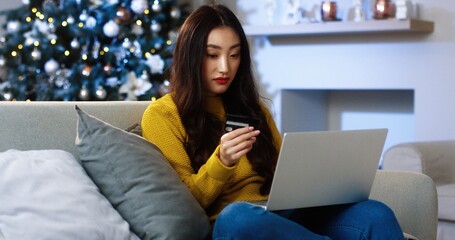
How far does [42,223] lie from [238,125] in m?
0.53

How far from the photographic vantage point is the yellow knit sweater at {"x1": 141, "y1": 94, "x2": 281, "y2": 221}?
77.4 inches

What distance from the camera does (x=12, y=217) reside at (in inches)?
64.7

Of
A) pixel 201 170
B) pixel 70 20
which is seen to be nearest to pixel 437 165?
pixel 201 170

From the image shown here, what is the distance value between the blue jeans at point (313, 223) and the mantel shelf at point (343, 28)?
7.34 feet

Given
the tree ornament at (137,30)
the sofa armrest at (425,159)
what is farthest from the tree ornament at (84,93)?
the sofa armrest at (425,159)

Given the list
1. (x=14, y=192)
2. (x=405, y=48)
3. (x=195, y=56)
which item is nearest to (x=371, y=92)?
(x=405, y=48)

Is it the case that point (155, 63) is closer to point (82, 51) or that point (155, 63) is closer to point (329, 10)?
point (82, 51)

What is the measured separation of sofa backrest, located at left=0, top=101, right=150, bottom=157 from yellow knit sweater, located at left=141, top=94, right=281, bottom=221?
0.19m

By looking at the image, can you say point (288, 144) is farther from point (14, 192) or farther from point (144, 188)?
point (14, 192)

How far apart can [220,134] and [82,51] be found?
2574mm

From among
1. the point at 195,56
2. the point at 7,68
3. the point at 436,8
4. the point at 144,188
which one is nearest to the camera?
the point at 144,188

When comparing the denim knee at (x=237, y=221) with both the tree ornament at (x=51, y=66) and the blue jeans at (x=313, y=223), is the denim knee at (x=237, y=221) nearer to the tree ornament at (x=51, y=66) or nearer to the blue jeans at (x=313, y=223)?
the blue jeans at (x=313, y=223)

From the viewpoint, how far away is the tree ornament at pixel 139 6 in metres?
4.59

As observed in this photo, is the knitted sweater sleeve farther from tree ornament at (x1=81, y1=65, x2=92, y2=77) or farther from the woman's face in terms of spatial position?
tree ornament at (x1=81, y1=65, x2=92, y2=77)
